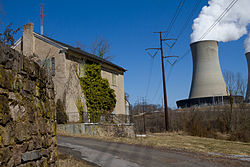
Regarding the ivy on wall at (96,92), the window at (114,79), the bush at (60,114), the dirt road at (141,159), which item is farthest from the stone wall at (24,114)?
the window at (114,79)

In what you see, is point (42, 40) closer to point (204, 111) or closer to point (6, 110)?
point (204, 111)

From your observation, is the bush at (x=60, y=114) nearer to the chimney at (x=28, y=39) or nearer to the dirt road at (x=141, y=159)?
the chimney at (x=28, y=39)

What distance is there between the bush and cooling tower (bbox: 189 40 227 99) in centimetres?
2270

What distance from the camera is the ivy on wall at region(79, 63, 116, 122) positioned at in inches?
768

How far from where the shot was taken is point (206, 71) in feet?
116

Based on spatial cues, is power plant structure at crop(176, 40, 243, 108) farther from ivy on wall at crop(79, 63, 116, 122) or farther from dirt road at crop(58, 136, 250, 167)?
dirt road at crop(58, 136, 250, 167)

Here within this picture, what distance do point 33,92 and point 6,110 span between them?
1032mm

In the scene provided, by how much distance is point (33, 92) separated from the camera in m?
4.40

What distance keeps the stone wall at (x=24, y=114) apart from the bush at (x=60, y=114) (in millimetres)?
11485

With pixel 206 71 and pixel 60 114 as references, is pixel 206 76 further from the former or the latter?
pixel 60 114

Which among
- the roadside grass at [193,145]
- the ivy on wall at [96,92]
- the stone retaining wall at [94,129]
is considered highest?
the ivy on wall at [96,92]

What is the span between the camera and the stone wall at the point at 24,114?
132 inches

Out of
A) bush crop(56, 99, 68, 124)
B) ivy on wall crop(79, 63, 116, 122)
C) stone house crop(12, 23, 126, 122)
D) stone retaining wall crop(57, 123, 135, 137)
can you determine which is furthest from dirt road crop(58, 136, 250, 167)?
ivy on wall crop(79, 63, 116, 122)

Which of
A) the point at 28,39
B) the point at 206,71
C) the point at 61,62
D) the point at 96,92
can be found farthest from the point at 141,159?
the point at 206,71
